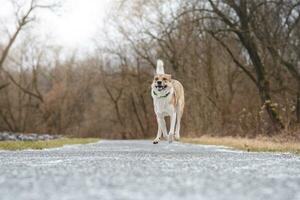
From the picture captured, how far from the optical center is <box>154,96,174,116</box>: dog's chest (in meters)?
14.8

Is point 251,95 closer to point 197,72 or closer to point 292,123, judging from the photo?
point 197,72

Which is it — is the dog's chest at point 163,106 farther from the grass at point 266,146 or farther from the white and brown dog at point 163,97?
the grass at point 266,146

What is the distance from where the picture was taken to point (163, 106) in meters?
15.0

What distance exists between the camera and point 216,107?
3197cm

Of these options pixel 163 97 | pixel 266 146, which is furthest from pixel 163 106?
pixel 266 146

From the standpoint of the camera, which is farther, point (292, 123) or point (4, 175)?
point (292, 123)

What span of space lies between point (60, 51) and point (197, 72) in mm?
33620

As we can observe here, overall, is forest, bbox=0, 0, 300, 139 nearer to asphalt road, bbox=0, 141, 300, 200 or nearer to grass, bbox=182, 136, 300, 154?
grass, bbox=182, 136, 300, 154

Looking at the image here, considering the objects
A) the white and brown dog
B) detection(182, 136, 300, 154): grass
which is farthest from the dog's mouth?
detection(182, 136, 300, 154): grass

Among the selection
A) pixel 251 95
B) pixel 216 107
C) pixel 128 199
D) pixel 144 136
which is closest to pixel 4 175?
pixel 128 199

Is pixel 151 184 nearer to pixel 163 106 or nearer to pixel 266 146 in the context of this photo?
pixel 163 106

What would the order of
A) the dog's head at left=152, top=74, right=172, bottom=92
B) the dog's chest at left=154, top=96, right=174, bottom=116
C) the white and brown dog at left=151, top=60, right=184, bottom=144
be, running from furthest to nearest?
the dog's chest at left=154, top=96, right=174, bottom=116 → the white and brown dog at left=151, top=60, right=184, bottom=144 → the dog's head at left=152, top=74, right=172, bottom=92

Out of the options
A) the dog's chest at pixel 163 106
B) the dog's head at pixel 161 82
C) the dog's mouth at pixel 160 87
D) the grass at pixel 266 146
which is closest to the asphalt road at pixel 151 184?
the grass at pixel 266 146

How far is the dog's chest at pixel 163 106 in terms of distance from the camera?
14805mm
